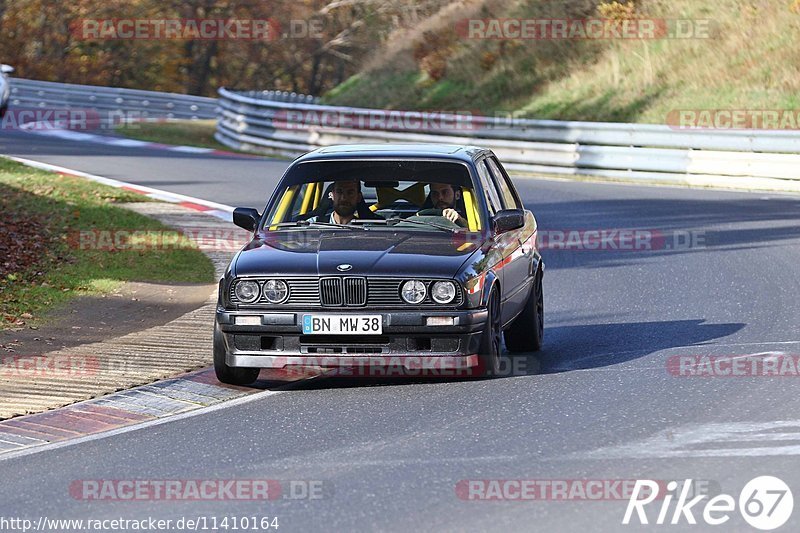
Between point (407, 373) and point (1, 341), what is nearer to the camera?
point (407, 373)

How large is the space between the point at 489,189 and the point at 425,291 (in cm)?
186

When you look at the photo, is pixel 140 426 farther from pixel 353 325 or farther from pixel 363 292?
pixel 363 292

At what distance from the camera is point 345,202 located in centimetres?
1106

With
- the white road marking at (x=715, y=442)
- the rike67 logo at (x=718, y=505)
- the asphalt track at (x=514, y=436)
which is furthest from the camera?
the white road marking at (x=715, y=442)

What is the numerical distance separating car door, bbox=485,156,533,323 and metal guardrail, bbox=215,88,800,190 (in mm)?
13859

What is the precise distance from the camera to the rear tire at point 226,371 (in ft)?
32.9

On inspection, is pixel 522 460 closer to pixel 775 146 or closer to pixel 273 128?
pixel 775 146

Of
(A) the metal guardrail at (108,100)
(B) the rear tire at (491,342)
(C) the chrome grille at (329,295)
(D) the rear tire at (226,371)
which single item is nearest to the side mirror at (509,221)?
(B) the rear tire at (491,342)

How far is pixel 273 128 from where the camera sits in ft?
112

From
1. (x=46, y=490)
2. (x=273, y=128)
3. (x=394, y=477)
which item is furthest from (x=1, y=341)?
(x=273, y=128)

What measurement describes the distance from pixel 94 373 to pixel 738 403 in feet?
14.7

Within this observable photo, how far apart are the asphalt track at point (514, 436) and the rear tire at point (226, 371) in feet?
1.16

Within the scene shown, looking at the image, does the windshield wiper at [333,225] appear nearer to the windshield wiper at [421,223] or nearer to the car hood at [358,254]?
the car hood at [358,254]

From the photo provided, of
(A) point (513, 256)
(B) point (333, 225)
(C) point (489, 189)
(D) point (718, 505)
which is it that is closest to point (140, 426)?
(B) point (333, 225)
